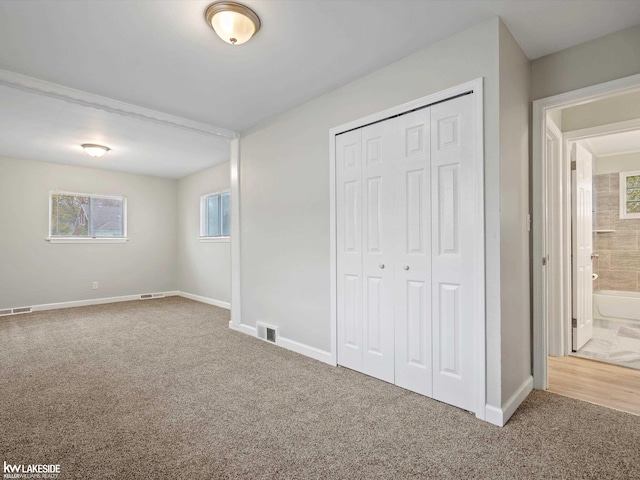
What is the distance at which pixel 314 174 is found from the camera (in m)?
3.27

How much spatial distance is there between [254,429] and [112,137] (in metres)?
4.27

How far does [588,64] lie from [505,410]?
7.97 feet

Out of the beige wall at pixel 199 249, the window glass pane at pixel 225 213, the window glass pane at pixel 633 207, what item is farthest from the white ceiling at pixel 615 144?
the beige wall at pixel 199 249

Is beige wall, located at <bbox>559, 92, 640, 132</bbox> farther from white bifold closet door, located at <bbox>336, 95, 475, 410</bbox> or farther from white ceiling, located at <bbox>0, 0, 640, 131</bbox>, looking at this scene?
white bifold closet door, located at <bbox>336, 95, 475, 410</bbox>

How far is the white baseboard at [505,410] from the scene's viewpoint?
6.66 feet

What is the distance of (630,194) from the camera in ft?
17.2

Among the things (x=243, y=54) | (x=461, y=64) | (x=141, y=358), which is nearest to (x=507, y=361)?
(x=461, y=64)

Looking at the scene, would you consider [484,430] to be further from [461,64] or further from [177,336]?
[177,336]

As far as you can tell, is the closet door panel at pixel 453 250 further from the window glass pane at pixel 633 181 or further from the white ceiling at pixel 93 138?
the window glass pane at pixel 633 181

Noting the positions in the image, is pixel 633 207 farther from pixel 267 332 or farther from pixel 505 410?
pixel 267 332

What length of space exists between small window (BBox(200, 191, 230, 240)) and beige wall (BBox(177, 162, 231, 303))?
→ 0.12 metres

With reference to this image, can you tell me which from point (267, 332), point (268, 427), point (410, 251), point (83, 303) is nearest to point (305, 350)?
point (267, 332)

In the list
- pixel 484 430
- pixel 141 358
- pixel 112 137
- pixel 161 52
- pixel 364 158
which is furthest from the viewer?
pixel 112 137

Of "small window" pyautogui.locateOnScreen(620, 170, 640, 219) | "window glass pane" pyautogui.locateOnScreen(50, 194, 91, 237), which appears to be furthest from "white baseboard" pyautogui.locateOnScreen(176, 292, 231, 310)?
"small window" pyautogui.locateOnScreen(620, 170, 640, 219)
